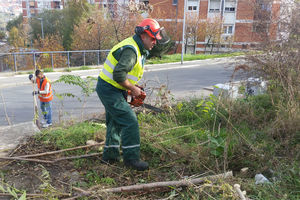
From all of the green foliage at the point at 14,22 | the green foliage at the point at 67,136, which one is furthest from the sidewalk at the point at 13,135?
the green foliage at the point at 14,22

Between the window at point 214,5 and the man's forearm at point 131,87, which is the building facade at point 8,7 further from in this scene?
the window at point 214,5

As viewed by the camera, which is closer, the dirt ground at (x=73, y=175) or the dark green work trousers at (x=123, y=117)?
the dirt ground at (x=73, y=175)

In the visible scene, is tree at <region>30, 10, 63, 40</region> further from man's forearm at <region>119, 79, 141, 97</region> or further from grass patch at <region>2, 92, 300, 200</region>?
man's forearm at <region>119, 79, 141, 97</region>

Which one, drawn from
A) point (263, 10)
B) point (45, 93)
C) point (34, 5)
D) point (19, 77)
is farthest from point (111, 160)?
point (34, 5)

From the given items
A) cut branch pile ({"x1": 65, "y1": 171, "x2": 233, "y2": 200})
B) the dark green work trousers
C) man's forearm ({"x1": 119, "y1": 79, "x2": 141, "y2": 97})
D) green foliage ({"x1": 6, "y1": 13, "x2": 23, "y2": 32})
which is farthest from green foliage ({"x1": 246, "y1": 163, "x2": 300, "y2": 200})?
green foliage ({"x1": 6, "y1": 13, "x2": 23, "y2": 32})

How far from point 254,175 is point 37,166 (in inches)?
105

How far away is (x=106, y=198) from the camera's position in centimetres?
246

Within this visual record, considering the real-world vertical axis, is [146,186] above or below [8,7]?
below

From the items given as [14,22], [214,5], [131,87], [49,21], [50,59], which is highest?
[214,5]

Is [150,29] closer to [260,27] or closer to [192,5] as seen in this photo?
[260,27]

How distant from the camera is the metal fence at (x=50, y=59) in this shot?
16797mm

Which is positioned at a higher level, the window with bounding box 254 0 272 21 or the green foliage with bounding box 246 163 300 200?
the window with bounding box 254 0 272 21

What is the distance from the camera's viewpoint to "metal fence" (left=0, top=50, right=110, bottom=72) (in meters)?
16.8

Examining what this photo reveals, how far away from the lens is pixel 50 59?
1830cm
